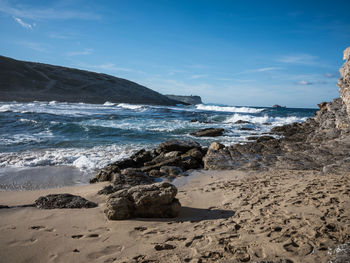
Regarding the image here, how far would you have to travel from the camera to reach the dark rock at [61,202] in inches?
153

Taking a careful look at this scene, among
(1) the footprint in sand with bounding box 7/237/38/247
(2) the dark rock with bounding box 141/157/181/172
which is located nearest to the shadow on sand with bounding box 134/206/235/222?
(1) the footprint in sand with bounding box 7/237/38/247

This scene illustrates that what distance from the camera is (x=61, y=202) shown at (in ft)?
13.1

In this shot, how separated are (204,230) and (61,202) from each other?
2.58 meters

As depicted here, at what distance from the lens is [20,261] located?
8.07 feet

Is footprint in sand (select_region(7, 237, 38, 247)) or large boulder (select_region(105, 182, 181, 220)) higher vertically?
large boulder (select_region(105, 182, 181, 220))

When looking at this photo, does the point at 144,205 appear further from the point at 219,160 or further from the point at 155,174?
the point at 219,160

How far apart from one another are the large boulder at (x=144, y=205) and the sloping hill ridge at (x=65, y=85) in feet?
154

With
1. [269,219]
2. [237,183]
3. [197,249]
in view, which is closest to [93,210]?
[197,249]

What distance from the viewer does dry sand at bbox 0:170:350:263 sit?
2.38 metres

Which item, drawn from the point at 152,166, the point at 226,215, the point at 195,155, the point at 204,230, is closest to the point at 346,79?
the point at 195,155

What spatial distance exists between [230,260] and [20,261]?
87.5 inches

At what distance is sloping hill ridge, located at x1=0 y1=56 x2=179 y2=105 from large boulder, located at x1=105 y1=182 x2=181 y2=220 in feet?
154

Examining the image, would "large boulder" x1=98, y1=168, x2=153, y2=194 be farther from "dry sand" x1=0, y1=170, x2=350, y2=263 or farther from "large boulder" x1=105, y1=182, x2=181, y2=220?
"large boulder" x1=105, y1=182, x2=181, y2=220

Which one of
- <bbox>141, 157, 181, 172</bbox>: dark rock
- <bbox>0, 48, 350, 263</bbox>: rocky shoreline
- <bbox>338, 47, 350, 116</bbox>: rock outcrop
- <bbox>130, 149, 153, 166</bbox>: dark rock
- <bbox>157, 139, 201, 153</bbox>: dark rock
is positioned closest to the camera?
<bbox>0, 48, 350, 263</bbox>: rocky shoreline
